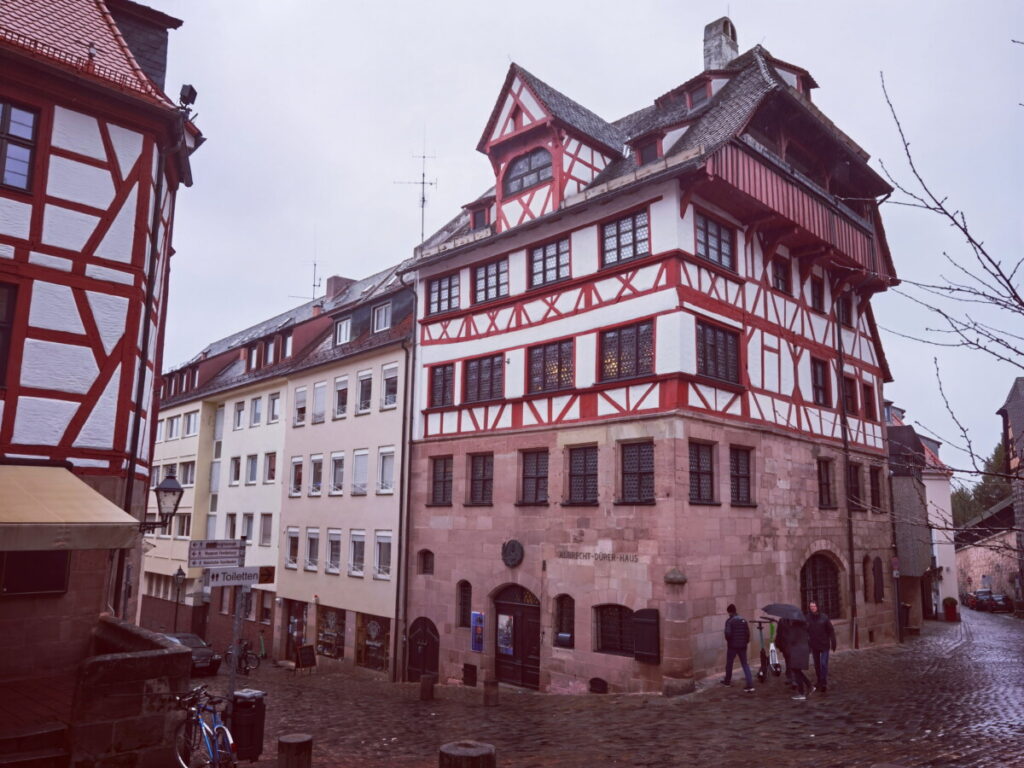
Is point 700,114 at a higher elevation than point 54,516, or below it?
higher

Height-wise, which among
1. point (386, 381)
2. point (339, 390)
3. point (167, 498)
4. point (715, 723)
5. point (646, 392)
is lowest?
point (715, 723)

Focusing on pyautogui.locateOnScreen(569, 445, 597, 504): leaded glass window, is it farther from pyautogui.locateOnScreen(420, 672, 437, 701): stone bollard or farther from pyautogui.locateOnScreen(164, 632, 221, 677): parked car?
pyautogui.locateOnScreen(164, 632, 221, 677): parked car

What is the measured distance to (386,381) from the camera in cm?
2806

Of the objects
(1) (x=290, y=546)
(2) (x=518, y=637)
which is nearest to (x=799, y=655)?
(2) (x=518, y=637)

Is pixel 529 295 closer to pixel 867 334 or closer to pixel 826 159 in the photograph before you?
pixel 826 159

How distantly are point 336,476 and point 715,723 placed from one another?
19.8m

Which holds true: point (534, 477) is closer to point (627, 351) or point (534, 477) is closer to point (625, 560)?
point (625, 560)

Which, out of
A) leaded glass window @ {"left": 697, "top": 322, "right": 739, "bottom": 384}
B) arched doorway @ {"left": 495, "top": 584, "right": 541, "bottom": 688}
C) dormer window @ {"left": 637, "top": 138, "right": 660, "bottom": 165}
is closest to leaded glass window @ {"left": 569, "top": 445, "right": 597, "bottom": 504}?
arched doorway @ {"left": 495, "top": 584, "right": 541, "bottom": 688}

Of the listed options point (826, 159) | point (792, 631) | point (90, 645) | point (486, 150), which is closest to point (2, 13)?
point (90, 645)

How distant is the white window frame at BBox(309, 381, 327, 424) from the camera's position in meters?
31.6

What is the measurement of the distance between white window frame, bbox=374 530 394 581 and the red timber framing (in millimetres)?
13071

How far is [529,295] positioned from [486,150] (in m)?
5.12

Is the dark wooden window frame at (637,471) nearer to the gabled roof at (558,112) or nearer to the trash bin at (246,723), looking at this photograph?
the gabled roof at (558,112)

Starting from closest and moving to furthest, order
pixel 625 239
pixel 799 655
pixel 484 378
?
1. pixel 799 655
2. pixel 625 239
3. pixel 484 378
